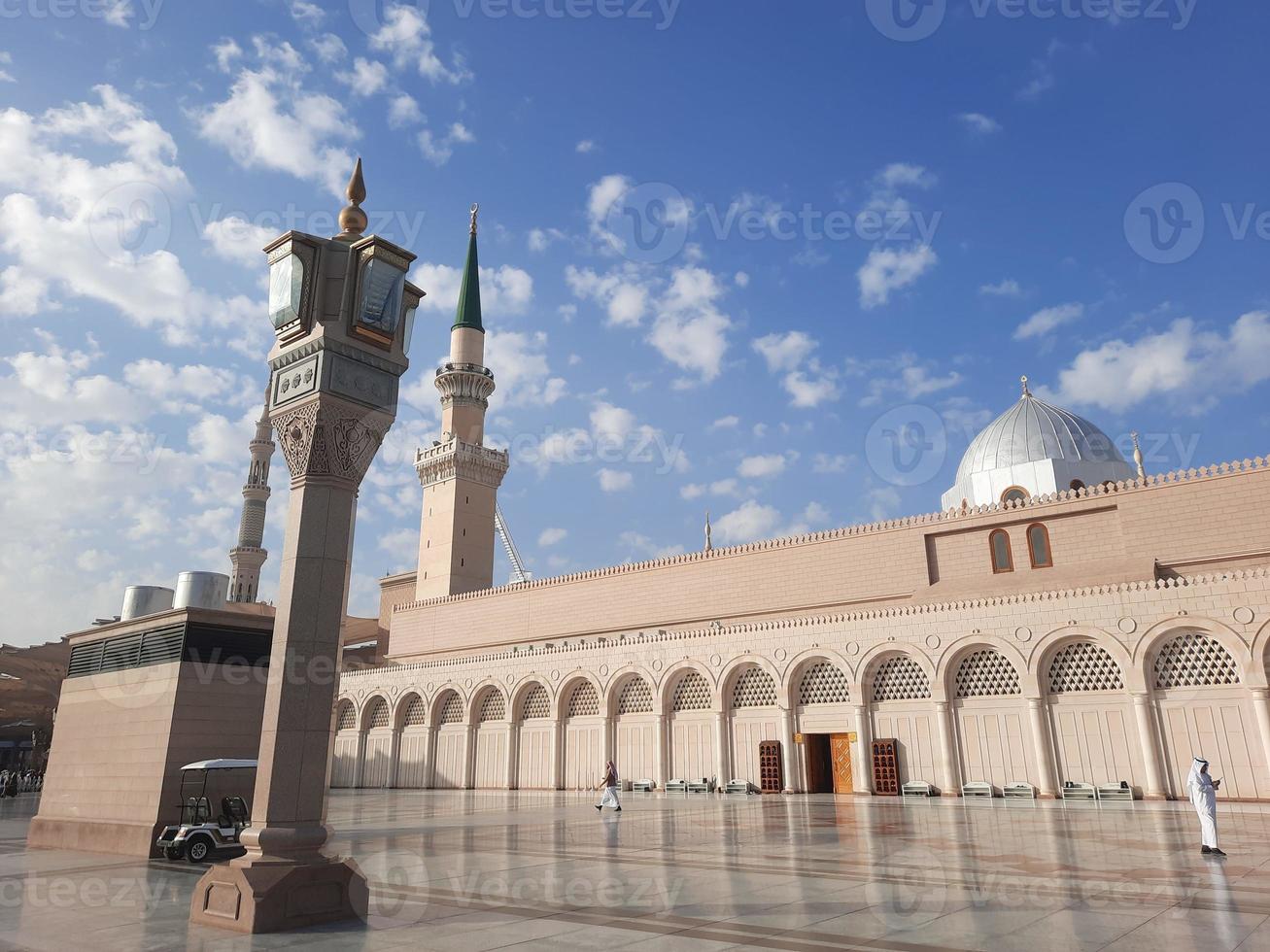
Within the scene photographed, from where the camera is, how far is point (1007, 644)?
1850cm

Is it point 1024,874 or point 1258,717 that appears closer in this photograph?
point 1024,874

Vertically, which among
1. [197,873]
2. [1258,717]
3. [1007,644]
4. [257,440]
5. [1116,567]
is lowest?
[197,873]

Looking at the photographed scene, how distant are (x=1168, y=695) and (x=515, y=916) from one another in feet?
53.5

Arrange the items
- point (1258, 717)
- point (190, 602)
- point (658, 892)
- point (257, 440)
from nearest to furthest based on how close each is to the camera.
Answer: point (658, 892)
point (190, 602)
point (1258, 717)
point (257, 440)

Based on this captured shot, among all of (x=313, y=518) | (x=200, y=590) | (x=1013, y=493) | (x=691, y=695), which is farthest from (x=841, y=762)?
(x=313, y=518)

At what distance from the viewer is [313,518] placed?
6578 mm

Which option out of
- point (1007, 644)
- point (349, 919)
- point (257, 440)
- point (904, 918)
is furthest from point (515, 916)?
point (257, 440)

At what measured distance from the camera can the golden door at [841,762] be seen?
20453mm

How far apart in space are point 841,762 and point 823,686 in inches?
73.1

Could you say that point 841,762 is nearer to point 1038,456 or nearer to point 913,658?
point 913,658

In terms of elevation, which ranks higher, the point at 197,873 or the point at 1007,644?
the point at 1007,644

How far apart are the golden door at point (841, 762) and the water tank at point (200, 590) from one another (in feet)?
47.7

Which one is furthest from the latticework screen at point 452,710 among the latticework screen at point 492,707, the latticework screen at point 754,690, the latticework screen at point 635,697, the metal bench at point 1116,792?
the metal bench at point 1116,792

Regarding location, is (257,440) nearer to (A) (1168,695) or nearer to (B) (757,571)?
(B) (757,571)
